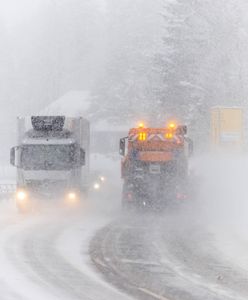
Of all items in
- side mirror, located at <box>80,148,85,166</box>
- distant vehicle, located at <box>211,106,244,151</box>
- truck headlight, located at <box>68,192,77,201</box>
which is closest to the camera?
truck headlight, located at <box>68,192,77,201</box>

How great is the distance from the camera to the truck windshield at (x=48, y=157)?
79.8 ft

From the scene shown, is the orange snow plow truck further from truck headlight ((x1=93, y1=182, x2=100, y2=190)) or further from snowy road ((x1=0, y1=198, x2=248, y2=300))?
truck headlight ((x1=93, y1=182, x2=100, y2=190))

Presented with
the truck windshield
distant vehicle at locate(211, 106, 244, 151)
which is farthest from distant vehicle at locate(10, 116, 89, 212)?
distant vehicle at locate(211, 106, 244, 151)

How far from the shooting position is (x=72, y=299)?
33.3 feet

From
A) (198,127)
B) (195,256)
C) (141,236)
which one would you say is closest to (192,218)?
(141,236)

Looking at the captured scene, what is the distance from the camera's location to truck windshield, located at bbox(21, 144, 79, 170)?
79.8 feet

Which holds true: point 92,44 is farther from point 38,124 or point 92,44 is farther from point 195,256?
point 195,256

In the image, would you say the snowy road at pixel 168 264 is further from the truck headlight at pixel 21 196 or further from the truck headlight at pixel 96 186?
the truck headlight at pixel 96 186

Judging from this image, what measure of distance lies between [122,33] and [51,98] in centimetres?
1578

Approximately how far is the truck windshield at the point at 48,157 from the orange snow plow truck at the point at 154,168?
1.90 meters

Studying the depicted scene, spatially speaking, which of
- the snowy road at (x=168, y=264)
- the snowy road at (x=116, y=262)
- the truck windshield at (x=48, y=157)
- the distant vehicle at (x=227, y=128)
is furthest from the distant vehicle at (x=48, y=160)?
the distant vehicle at (x=227, y=128)

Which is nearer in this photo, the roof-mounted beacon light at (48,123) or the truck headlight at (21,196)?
the truck headlight at (21,196)

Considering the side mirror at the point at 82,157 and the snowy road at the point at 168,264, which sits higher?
the side mirror at the point at 82,157

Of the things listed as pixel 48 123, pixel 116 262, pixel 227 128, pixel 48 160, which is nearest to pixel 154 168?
pixel 48 160
